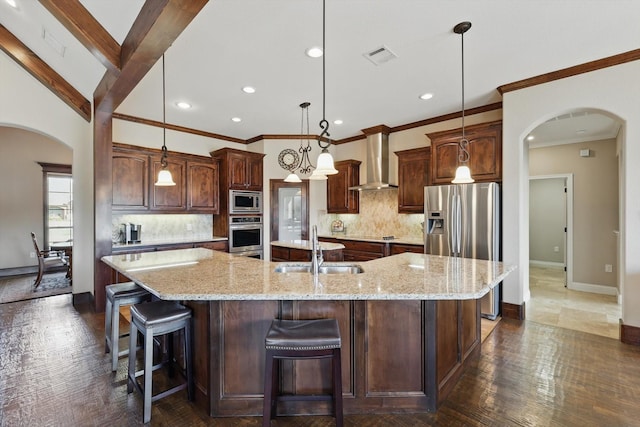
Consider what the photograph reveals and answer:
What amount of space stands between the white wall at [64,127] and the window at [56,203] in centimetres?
330

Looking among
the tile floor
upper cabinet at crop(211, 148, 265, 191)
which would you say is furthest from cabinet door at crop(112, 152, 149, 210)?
the tile floor

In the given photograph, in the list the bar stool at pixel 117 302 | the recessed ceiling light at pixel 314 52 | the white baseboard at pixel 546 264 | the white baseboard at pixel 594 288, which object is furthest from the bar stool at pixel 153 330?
the white baseboard at pixel 546 264

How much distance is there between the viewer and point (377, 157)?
5453 millimetres

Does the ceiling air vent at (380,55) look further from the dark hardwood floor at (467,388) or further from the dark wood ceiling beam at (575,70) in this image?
the dark hardwood floor at (467,388)

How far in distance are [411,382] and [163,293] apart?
1.70 metres

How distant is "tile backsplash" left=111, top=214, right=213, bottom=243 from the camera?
4.96 metres

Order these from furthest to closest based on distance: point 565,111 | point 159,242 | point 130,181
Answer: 1. point 159,242
2. point 130,181
3. point 565,111

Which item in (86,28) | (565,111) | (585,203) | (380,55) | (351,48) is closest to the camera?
(86,28)

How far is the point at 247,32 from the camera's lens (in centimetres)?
261

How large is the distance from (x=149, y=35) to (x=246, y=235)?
384cm

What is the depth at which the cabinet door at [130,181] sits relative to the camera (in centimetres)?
450

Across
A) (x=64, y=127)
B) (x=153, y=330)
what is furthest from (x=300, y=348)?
(x=64, y=127)

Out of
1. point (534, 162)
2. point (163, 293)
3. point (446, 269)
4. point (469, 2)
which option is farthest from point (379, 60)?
point (534, 162)

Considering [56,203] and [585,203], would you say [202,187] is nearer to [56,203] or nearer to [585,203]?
[56,203]
